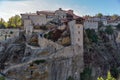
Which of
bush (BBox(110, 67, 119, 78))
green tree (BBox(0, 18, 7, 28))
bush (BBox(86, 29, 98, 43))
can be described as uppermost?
green tree (BBox(0, 18, 7, 28))

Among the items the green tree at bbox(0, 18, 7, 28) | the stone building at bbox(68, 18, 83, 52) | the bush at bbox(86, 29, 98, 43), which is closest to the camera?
the stone building at bbox(68, 18, 83, 52)

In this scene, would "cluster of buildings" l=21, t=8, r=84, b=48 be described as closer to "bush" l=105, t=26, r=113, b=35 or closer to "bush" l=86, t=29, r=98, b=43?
"bush" l=86, t=29, r=98, b=43

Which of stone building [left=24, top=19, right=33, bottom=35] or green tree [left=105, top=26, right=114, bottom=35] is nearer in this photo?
stone building [left=24, top=19, right=33, bottom=35]

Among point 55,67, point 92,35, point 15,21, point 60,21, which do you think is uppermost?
point 60,21

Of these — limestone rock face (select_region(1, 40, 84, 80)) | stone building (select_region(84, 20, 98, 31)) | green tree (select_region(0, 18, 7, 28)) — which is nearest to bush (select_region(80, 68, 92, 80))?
limestone rock face (select_region(1, 40, 84, 80))

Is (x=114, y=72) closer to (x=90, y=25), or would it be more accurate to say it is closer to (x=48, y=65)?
(x=90, y=25)

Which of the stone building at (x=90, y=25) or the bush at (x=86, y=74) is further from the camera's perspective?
the stone building at (x=90, y=25)

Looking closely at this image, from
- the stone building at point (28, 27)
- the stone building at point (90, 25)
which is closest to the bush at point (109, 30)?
the stone building at point (90, 25)

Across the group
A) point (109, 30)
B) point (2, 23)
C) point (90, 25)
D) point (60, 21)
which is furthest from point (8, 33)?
point (109, 30)

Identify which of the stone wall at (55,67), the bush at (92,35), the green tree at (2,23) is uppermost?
the green tree at (2,23)

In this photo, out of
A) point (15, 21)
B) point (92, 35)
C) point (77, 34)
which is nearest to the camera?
point (77, 34)

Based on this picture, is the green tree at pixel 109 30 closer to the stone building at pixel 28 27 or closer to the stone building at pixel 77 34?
the stone building at pixel 77 34

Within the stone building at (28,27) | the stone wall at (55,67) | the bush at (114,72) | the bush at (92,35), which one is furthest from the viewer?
the stone building at (28,27)

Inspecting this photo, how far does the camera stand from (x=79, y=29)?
5578cm
